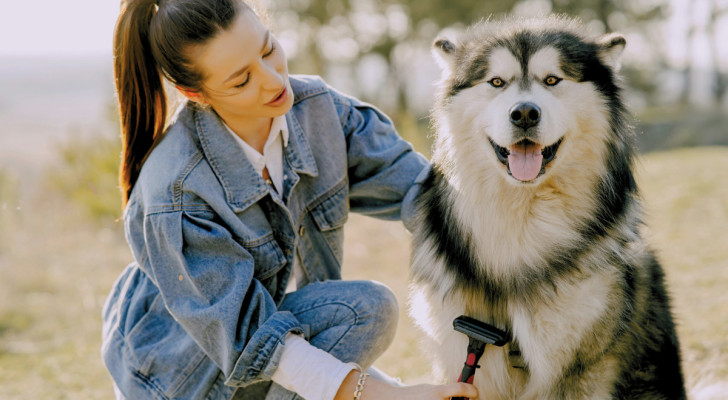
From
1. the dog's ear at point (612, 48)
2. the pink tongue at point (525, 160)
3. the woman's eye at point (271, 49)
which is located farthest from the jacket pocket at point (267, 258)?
the dog's ear at point (612, 48)

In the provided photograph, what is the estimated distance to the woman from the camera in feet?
6.10

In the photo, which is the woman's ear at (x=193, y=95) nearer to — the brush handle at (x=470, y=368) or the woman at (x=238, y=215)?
the woman at (x=238, y=215)

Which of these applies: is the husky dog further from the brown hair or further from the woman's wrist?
the brown hair

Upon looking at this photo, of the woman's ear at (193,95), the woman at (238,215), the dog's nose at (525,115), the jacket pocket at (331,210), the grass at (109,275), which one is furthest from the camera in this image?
the grass at (109,275)

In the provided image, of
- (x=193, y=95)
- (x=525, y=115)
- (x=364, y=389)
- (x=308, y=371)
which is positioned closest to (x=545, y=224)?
(x=525, y=115)

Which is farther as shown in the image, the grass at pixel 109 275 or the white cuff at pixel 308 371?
the grass at pixel 109 275

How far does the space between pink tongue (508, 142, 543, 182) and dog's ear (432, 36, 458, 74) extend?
42cm

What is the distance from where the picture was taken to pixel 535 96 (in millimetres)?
1816

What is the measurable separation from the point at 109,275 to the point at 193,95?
12.6 ft

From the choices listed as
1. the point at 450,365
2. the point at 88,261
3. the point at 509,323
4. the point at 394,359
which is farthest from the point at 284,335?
the point at 88,261

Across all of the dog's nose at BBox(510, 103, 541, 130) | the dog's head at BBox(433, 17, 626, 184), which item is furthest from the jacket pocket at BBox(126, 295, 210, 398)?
the dog's nose at BBox(510, 103, 541, 130)

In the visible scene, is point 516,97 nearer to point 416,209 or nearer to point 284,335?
point 416,209

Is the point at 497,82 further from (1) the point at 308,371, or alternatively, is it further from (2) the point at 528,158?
(1) the point at 308,371

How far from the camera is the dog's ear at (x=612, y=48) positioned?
193cm
